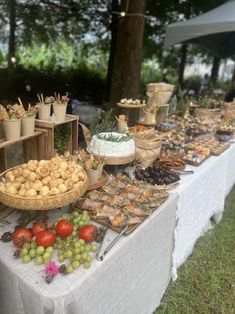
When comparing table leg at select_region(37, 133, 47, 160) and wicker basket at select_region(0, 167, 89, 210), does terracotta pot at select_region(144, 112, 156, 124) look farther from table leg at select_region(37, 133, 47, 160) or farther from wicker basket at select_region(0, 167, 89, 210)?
wicker basket at select_region(0, 167, 89, 210)

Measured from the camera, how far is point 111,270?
1.04 m

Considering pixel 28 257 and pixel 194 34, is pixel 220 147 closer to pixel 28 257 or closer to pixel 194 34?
pixel 28 257

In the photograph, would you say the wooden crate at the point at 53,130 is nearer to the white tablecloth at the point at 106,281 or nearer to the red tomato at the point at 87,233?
the white tablecloth at the point at 106,281

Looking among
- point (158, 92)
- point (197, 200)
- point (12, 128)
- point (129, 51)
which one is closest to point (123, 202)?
point (12, 128)

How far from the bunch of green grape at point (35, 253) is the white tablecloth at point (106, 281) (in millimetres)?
24

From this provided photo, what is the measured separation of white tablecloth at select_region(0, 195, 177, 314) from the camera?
0.89 meters

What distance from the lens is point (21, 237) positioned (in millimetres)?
1014

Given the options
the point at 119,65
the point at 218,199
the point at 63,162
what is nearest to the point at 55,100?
the point at 63,162

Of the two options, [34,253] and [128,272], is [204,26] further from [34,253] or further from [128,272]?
[34,253]

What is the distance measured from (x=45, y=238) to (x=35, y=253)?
0.18 ft

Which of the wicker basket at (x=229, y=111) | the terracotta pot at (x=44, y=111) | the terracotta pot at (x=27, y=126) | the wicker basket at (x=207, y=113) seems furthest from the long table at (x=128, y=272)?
the wicker basket at (x=229, y=111)

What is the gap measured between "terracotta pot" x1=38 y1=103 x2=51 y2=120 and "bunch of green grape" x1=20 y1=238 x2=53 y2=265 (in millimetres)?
667

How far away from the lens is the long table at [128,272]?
0.90 metres

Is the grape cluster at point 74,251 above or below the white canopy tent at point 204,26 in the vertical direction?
below
